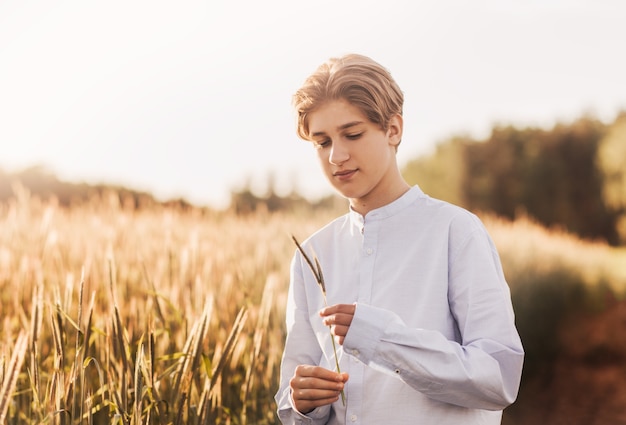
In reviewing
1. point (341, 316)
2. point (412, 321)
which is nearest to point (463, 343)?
point (412, 321)

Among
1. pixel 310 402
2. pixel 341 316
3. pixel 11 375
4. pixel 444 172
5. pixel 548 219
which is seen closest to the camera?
pixel 11 375

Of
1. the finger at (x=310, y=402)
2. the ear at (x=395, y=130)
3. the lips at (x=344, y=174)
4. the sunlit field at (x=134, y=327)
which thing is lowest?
the sunlit field at (x=134, y=327)

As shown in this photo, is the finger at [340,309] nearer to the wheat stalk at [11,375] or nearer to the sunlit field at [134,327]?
the sunlit field at [134,327]

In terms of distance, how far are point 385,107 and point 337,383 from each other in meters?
0.63

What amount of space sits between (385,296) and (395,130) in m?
0.40

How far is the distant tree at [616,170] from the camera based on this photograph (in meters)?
20.8

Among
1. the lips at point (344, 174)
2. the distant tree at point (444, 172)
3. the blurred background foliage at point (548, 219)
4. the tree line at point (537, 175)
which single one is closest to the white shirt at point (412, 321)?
the lips at point (344, 174)

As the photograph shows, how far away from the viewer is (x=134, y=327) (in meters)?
2.50

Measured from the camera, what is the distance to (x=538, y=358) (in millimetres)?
6516

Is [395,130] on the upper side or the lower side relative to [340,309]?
upper

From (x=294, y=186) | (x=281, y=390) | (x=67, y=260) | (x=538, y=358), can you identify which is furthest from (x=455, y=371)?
(x=294, y=186)

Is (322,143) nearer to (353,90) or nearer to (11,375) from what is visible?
(353,90)

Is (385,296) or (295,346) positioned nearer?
(385,296)

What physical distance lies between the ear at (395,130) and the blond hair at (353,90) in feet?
0.05
